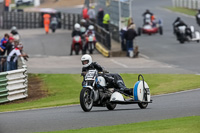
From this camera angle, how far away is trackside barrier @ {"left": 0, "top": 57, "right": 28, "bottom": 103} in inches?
720

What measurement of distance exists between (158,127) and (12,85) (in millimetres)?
9012

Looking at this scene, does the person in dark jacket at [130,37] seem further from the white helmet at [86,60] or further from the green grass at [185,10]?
the green grass at [185,10]

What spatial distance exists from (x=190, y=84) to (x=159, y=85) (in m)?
1.11

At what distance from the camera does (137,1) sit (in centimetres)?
7088

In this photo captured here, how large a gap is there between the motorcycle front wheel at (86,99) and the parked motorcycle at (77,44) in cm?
1949

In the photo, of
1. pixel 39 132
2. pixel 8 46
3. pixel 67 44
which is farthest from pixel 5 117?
pixel 67 44

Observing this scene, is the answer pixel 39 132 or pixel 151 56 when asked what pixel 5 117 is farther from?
pixel 151 56

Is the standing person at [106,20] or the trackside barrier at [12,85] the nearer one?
the trackside barrier at [12,85]

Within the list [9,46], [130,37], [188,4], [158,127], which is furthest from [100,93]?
[188,4]

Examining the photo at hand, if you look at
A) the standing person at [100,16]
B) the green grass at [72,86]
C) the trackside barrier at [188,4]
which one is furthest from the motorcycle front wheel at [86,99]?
the trackside barrier at [188,4]

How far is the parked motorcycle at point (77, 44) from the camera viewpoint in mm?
32562

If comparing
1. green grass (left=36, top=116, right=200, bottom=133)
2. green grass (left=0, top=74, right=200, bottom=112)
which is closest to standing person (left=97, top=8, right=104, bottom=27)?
green grass (left=0, top=74, right=200, bottom=112)

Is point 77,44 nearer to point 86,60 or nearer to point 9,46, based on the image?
point 9,46

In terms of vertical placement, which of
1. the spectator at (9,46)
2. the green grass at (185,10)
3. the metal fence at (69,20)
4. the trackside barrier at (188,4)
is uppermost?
the trackside barrier at (188,4)
